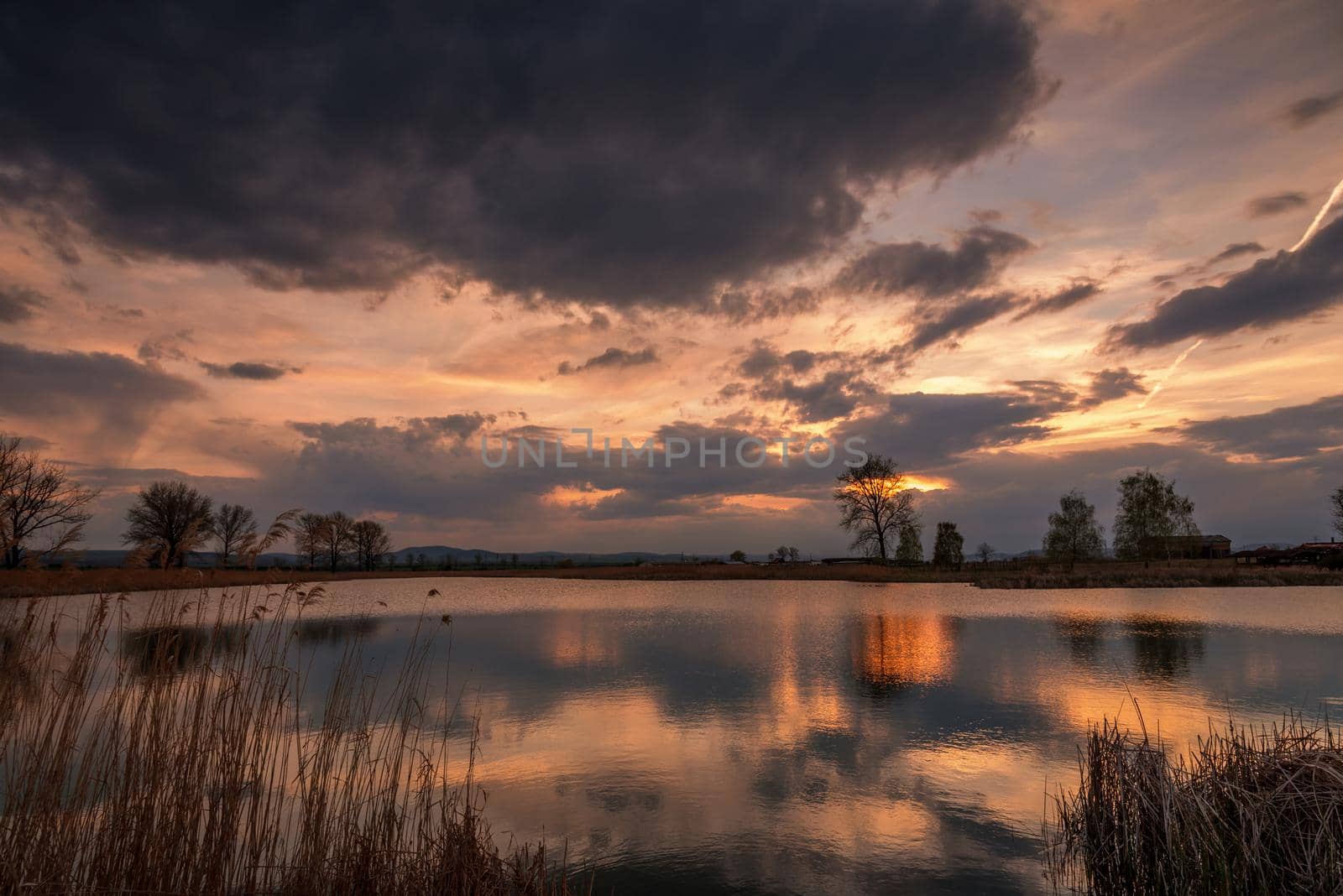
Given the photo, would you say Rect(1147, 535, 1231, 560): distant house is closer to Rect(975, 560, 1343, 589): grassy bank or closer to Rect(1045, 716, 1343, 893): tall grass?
Rect(975, 560, 1343, 589): grassy bank

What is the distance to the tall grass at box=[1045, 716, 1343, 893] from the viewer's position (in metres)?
5.75

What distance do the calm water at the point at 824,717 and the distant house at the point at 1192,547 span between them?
131 feet

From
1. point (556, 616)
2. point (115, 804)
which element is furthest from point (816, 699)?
point (556, 616)

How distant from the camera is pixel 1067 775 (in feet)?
35.0

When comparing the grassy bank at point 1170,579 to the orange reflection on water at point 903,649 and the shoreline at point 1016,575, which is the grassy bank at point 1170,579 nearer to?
the shoreline at point 1016,575

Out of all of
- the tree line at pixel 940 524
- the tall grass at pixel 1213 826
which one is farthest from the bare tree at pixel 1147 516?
the tall grass at pixel 1213 826

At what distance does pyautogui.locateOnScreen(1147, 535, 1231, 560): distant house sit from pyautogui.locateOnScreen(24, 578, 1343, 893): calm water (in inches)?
1566

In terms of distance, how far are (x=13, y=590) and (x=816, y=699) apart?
3275 centimetres

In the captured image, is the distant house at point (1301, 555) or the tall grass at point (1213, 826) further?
the distant house at point (1301, 555)

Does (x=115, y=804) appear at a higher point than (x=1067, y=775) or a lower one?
higher

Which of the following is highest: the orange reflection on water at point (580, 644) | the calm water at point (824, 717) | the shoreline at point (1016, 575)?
the shoreline at point (1016, 575)

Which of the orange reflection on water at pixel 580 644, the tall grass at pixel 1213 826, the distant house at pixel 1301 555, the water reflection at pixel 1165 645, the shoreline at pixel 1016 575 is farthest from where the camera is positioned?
the distant house at pixel 1301 555

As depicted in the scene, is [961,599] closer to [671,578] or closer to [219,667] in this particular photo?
[671,578]

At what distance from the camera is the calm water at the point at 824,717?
8359 mm
